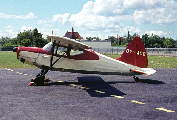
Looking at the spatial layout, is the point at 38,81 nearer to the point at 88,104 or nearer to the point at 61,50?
the point at 61,50

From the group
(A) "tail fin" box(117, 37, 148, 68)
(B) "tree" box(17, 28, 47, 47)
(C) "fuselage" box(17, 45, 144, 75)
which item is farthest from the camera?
(B) "tree" box(17, 28, 47, 47)

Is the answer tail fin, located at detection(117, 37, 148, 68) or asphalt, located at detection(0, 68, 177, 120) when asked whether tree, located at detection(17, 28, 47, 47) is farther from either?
asphalt, located at detection(0, 68, 177, 120)

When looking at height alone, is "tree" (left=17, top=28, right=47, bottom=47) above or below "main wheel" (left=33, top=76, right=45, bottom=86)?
above

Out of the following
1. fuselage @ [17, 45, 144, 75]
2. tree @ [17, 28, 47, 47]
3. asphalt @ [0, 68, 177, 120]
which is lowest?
asphalt @ [0, 68, 177, 120]

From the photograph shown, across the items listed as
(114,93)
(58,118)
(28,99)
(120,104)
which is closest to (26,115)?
(58,118)

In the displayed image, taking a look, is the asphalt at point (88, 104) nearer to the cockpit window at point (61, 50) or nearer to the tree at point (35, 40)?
the cockpit window at point (61, 50)

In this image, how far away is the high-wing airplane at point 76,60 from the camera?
1141 centimetres

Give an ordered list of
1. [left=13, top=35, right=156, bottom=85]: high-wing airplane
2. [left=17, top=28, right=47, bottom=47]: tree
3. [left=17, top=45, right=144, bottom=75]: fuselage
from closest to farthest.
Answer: [left=13, top=35, right=156, bottom=85]: high-wing airplane, [left=17, top=45, right=144, bottom=75]: fuselage, [left=17, top=28, right=47, bottom=47]: tree

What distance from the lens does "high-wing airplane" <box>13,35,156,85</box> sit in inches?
449

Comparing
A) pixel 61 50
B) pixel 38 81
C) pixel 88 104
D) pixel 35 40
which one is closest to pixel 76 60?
pixel 61 50

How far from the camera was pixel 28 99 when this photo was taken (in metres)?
8.16

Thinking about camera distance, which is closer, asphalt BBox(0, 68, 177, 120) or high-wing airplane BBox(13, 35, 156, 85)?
asphalt BBox(0, 68, 177, 120)

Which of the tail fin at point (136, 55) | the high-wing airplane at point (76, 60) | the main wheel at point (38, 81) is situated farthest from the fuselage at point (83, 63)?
the main wheel at point (38, 81)

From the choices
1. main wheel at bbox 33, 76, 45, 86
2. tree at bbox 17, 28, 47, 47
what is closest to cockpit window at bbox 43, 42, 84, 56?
main wheel at bbox 33, 76, 45, 86
